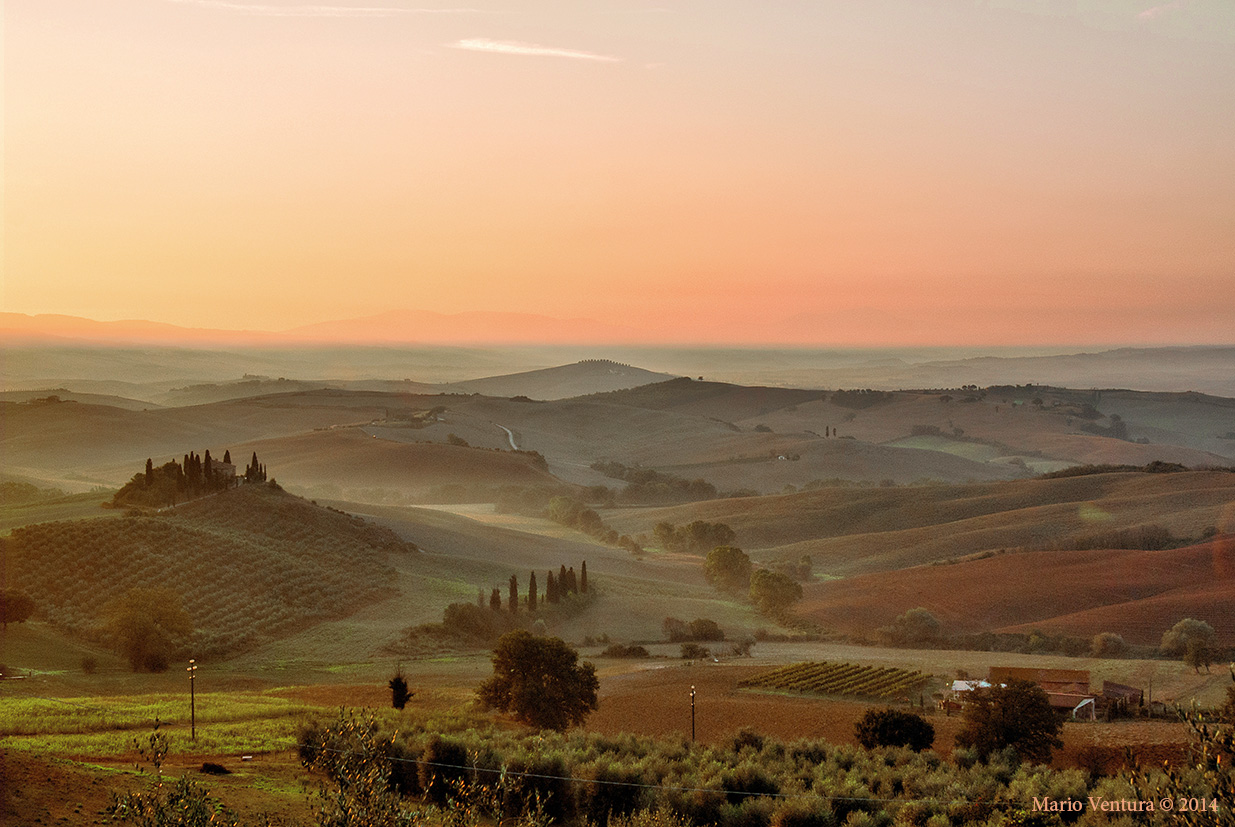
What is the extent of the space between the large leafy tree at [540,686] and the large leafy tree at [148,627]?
1684 cm

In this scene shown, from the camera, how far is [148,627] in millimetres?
41125

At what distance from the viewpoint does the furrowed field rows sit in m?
38.2

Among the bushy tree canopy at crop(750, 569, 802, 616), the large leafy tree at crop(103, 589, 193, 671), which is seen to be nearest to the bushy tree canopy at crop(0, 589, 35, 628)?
the large leafy tree at crop(103, 589, 193, 671)

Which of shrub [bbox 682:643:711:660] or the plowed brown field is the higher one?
the plowed brown field

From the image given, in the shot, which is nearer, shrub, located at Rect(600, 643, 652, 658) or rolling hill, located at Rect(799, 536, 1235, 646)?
shrub, located at Rect(600, 643, 652, 658)

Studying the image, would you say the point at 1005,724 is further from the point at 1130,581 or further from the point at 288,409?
the point at 288,409

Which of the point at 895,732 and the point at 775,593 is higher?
the point at 895,732

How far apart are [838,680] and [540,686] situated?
14.2m

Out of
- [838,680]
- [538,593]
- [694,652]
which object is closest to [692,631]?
[694,652]

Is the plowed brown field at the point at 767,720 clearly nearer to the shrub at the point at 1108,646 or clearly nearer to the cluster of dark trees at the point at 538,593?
the cluster of dark trees at the point at 538,593

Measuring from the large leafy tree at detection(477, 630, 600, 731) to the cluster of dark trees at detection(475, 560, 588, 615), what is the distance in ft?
74.8

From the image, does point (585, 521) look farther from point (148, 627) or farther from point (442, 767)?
point (442, 767)

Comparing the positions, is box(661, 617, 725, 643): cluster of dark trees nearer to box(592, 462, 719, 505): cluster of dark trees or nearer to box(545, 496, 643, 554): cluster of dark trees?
box(545, 496, 643, 554): cluster of dark trees

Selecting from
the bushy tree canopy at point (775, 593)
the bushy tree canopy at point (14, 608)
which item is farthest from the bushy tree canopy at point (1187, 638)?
the bushy tree canopy at point (14, 608)
